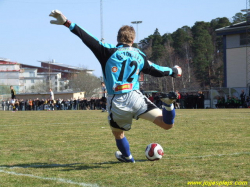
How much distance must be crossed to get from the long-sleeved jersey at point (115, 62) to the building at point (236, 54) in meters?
41.7

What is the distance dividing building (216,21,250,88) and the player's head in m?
41.6

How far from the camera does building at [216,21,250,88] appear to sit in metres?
46.0

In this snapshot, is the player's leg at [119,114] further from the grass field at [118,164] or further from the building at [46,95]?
the building at [46,95]

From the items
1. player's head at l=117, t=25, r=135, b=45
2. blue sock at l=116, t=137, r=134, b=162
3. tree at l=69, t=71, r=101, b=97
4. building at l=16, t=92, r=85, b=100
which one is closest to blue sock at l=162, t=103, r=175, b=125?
blue sock at l=116, t=137, r=134, b=162

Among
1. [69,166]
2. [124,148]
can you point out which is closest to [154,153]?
[124,148]

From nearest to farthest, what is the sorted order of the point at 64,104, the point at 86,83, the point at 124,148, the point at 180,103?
the point at 124,148
the point at 180,103
the point at 64,104
the point at 86,83

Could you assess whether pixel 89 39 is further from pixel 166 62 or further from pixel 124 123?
pixel 166 62

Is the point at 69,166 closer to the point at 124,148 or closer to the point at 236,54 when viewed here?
the point at 124,148

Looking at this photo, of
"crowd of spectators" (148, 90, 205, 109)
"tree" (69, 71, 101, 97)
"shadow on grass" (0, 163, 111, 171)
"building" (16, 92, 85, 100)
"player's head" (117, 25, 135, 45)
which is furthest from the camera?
"tree" (69, 71, 101, 97)

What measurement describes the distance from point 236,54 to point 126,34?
1714 inches

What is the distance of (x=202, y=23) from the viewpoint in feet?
226

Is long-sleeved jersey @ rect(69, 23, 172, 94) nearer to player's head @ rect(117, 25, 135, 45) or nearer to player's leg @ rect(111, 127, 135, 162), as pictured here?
player's head @ rect(117, 25, 135, 45)

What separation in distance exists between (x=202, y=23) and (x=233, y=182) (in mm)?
66649

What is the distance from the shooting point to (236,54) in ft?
155
